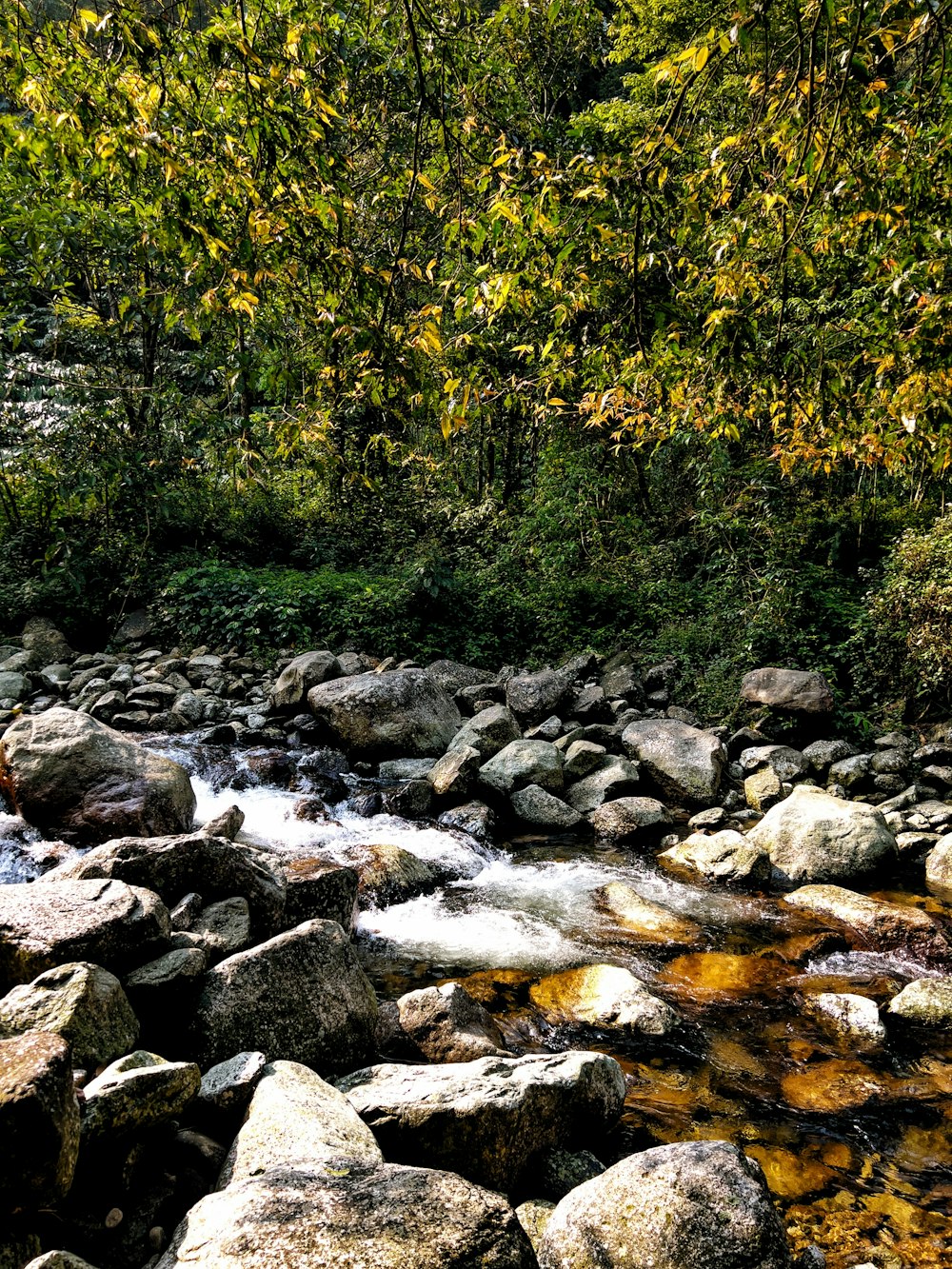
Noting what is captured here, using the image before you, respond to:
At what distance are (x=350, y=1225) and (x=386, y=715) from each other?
25.1ft

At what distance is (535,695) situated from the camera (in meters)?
10.7

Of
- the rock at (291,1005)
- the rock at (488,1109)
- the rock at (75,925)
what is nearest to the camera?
the rock at (488,1109)

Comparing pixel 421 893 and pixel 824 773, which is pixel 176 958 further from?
pixel 824 773

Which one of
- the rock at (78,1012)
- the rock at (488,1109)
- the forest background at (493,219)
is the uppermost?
the forest background at (493,219)

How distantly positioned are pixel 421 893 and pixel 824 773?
5147mm

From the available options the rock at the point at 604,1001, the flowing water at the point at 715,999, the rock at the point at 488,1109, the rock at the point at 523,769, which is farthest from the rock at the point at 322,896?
the rock at the point at 523,769

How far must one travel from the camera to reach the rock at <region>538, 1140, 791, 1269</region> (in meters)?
2.47

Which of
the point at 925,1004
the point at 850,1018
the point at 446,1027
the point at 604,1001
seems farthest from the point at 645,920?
the point at 446,1027

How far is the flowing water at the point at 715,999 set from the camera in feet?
11.1

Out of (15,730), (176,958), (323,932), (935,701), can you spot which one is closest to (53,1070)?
(176,958)

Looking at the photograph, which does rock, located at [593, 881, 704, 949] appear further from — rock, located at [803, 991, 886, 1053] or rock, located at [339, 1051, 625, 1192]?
rock, located at [339, 1051, 625, 1192]

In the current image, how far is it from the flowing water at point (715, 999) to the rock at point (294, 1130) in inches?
52.9

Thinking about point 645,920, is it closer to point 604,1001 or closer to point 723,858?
point 723,858

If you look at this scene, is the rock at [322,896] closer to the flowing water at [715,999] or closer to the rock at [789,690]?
the flowing water at [715,999]
